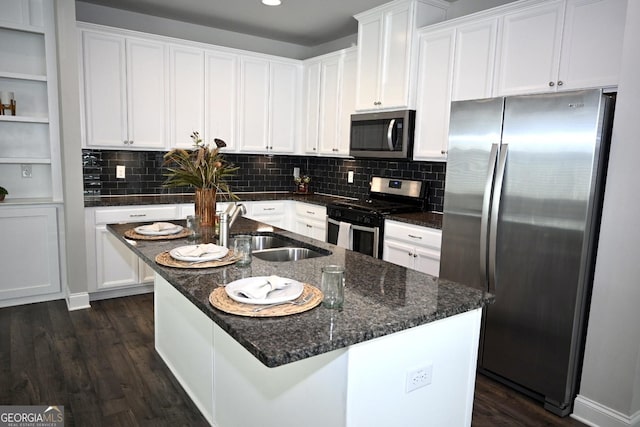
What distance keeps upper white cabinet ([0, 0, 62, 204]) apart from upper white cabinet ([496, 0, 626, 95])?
3627 mm

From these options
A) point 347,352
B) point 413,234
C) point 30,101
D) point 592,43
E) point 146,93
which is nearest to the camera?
point 347,352

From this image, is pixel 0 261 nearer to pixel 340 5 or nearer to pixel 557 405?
pixel 340 5

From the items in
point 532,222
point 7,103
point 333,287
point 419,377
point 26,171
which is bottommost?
point 419,377

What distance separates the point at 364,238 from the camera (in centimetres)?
382

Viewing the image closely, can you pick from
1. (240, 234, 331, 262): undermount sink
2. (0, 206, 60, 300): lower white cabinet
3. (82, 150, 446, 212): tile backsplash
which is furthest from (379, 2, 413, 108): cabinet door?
(0, 206, 60, 300): lower white cabinet

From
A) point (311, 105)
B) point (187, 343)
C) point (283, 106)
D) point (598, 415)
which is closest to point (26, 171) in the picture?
point (283, 106)

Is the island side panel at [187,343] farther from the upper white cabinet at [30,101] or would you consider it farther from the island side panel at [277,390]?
the upper white cabinet at [30,101]

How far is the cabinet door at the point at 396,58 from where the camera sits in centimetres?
371

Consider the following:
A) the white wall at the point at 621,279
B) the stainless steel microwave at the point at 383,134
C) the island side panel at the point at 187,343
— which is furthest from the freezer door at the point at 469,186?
the island side panel at the point at 187,343

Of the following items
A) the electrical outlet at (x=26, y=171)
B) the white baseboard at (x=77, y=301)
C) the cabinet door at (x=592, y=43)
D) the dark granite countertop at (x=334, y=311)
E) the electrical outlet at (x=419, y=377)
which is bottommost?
the white baseboard at (x=77, y=301)

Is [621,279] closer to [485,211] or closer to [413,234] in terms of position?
[485,211]

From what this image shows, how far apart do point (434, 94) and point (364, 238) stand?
132 centimetres

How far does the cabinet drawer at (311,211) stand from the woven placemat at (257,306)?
116 inches

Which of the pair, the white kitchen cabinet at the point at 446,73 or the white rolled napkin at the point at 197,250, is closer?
the white rolled napkin at the point at 197,250
